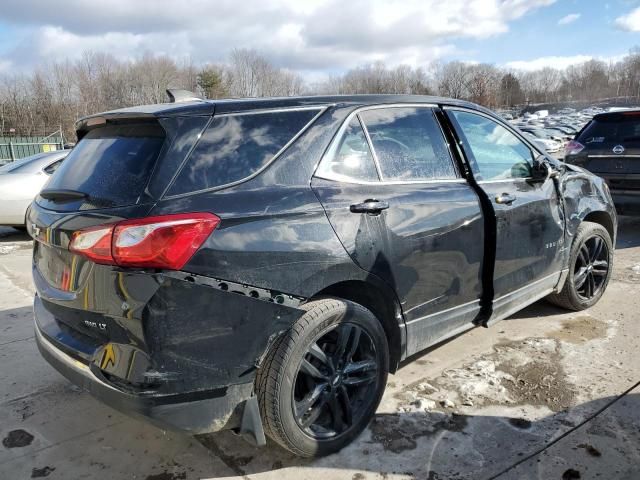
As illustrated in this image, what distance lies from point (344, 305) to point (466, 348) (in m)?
1.72

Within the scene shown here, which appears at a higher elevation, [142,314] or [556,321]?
[142,314]

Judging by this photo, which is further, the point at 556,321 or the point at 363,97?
the point at 556,321

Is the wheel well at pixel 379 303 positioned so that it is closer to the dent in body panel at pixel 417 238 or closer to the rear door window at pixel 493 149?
the dent in body panel at pixel 417 238

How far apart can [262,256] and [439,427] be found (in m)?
1.46

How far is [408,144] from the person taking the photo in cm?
306

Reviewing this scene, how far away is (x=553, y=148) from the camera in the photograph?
1109 inches

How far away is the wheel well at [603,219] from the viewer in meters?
4.62

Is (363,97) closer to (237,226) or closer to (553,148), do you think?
(237,226)

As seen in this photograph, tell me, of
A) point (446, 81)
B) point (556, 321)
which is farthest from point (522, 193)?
point (446, 81)

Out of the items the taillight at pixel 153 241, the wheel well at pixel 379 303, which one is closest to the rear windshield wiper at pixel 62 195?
the taillight at pixel 153 241

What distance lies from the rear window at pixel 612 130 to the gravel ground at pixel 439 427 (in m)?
3.98

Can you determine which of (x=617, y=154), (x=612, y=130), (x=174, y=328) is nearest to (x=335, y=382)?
(x=174, y=328)

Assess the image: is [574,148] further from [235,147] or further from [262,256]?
[262,256]

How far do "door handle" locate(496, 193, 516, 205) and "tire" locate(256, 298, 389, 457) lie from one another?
1273 millimetres
